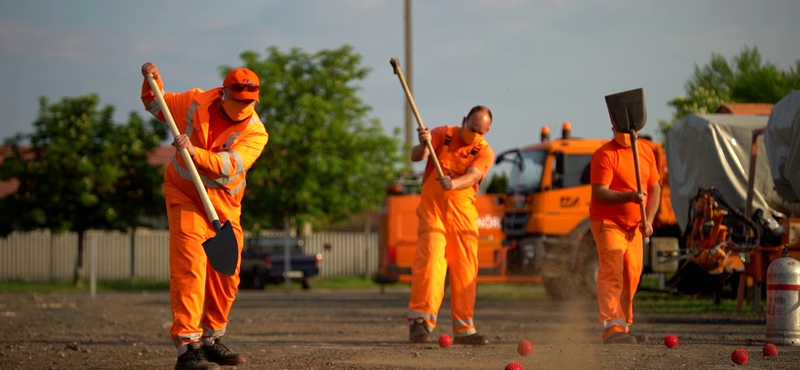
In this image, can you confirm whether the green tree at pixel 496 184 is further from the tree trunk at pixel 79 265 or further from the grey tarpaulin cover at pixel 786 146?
the grey tarpaulin cover at pixel 786 146

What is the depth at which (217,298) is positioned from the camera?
25.4 feet

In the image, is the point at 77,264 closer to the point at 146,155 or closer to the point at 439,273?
the point at 146,155

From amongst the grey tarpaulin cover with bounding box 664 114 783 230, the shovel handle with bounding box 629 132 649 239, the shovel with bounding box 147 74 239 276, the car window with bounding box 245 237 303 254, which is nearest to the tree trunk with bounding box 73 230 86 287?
the car window with bounding box 245 237 303 254

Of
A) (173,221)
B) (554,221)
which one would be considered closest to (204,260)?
(173,221)

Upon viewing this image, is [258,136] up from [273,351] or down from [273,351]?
up

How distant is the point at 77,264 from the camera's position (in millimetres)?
33406

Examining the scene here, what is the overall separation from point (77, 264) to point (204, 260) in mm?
27347

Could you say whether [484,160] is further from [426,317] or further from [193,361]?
[193,361]

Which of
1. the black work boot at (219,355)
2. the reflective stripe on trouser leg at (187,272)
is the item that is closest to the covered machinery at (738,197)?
the black work boot at (219,355)

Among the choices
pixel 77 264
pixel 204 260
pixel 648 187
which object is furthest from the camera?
pixel 77 264

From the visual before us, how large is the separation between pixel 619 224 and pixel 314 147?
27295mm

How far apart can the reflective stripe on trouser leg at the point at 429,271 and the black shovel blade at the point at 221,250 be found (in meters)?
2.87

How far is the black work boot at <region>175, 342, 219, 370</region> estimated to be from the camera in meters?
7.21

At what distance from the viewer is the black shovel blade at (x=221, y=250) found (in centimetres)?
721
